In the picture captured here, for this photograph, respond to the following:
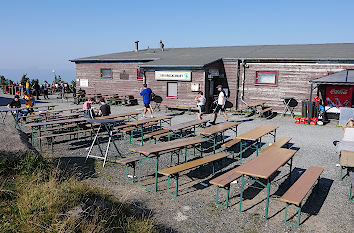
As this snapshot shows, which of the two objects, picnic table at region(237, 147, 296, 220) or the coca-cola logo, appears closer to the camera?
picnic table at region(237, 147, 296, 220)

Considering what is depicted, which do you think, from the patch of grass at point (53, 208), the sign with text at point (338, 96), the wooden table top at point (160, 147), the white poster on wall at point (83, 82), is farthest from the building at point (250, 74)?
the patch of grass at point (53, 208)

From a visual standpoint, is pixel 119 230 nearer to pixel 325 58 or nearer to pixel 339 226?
pixel 339 226

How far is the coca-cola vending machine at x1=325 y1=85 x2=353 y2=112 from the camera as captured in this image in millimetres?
15977

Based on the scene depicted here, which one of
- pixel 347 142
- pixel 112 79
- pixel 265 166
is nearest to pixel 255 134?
pixel 347 142

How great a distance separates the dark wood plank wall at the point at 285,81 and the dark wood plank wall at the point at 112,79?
29.1ft

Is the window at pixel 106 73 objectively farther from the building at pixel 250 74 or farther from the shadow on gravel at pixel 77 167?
the shadow on gravel at pixel 77 167

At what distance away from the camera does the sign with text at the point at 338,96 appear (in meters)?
16.0

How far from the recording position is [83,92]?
25703 millimetres

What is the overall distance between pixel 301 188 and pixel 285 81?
13333mm

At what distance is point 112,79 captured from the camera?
78.9 feet

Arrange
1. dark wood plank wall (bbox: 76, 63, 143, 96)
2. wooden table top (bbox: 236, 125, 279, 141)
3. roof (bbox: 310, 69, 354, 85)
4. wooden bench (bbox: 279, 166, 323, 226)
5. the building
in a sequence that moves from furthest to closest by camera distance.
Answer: dark wood plank wall (bbox: 76, 63, 143, 96) < the building < roof (bbox: 310, 69, 354, 85) < wooden table top (bbox: 236, 125, 279, 141) < wooden bench (bbox: 279, 166, 323, 226)

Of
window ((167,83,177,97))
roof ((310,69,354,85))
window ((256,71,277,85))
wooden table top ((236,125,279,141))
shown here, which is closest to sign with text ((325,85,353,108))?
roof ((310,69,354,85))

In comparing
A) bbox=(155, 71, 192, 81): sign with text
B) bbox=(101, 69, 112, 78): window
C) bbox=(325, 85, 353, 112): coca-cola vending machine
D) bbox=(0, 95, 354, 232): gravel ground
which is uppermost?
bbox=(101, 69, 112, 78): window

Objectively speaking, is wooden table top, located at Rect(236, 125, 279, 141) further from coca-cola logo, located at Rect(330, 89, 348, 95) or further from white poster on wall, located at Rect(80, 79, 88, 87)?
white poster on wall, located at Rect(80, 79, 88, 87)
